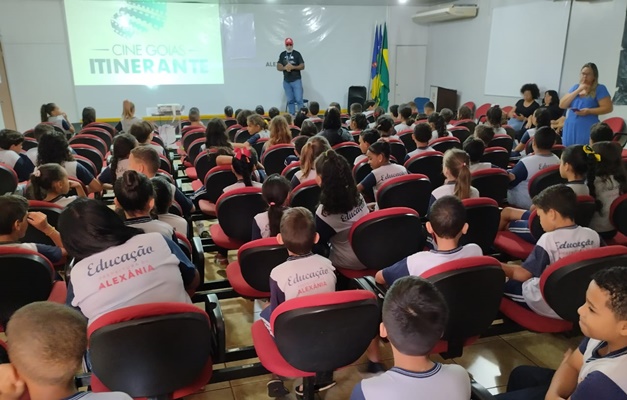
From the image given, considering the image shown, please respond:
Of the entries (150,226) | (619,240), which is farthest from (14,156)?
(619,240)

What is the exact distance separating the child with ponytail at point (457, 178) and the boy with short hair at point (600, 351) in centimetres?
142

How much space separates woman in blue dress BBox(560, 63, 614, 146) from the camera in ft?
16.4

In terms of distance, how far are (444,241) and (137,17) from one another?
9.58 m

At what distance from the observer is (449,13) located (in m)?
9.72

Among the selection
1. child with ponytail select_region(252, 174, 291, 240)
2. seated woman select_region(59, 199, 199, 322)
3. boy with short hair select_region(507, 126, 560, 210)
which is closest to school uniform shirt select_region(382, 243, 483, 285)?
child with ponytail select_region(252, 174, 291, 240)

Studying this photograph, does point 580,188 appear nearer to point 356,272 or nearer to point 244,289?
point 356,272

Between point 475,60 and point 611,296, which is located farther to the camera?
point 475,60

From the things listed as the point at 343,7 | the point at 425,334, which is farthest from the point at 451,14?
the point at 425,334

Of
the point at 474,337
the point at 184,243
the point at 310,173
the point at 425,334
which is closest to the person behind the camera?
the point at 425,334

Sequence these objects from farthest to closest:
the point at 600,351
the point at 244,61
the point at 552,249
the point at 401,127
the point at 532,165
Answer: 1. the point at 244,61
2. the point at 401,127
3. the point at 532,165
4. the point at 552,249
5. the point at 600,351

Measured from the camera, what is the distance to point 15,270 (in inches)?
77.4

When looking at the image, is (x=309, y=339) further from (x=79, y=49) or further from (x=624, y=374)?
(x=79, y=49)

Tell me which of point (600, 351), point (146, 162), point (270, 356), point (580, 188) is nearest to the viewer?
point (600, 351)

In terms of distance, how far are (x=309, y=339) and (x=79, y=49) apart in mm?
A: 9912
